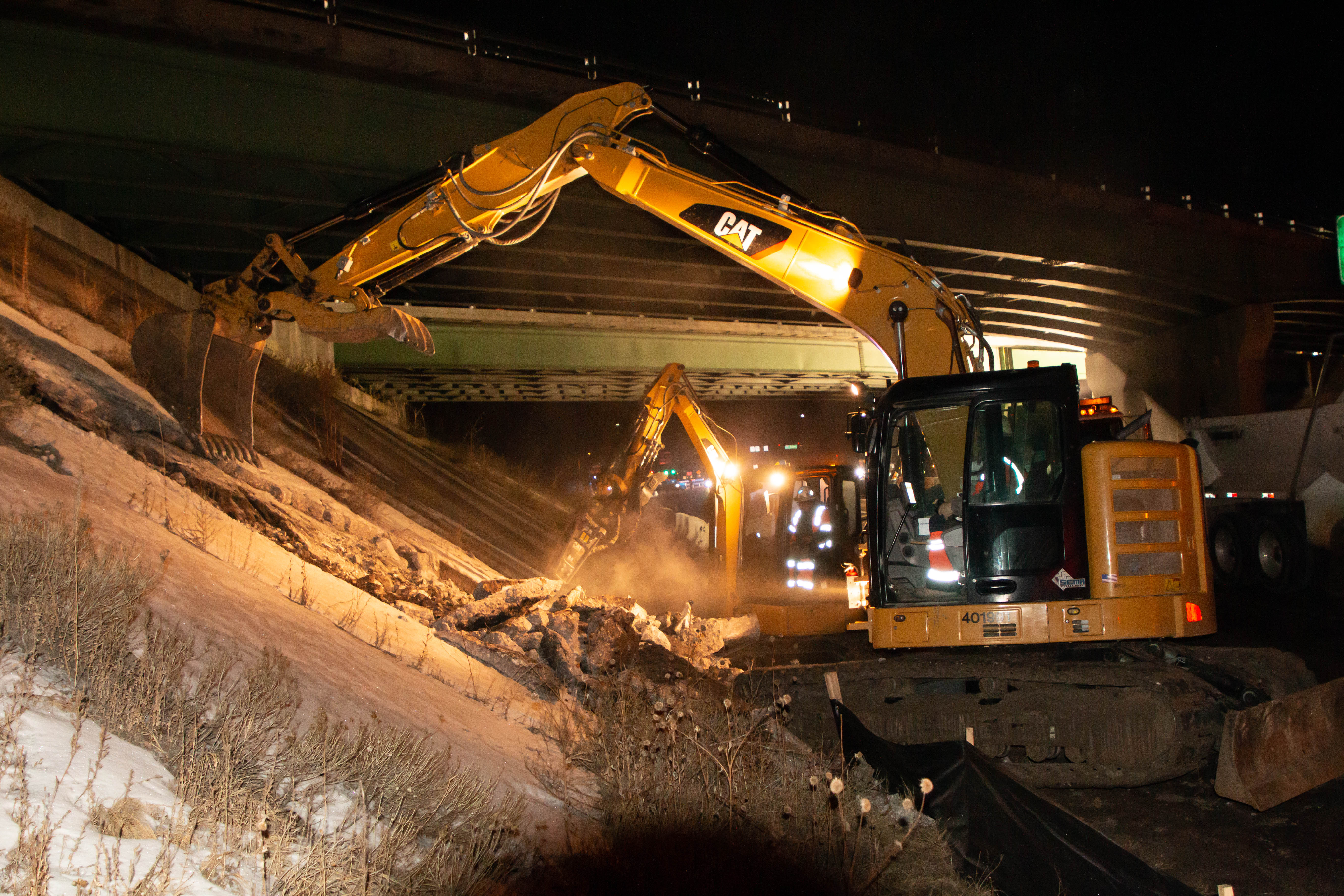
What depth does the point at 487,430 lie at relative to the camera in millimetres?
50500

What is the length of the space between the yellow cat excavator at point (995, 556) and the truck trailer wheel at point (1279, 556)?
10744 mm

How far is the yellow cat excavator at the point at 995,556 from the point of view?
715cm

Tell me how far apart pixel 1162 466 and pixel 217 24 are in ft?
46.6

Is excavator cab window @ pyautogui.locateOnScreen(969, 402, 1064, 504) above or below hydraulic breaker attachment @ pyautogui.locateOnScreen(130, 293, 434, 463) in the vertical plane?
below

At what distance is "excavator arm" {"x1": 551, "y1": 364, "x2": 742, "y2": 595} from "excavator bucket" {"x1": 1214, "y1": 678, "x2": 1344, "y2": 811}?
8.13 m

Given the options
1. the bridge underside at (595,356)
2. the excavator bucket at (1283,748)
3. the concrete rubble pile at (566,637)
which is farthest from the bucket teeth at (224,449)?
the bridge underside at (595,356)

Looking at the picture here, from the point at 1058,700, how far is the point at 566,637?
464 centimetres

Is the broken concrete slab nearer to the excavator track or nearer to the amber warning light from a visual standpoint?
the excavator track

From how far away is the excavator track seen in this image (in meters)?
6.89

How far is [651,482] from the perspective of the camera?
570 inches

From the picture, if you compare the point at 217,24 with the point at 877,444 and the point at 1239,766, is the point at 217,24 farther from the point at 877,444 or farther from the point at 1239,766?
the point at 1239,766

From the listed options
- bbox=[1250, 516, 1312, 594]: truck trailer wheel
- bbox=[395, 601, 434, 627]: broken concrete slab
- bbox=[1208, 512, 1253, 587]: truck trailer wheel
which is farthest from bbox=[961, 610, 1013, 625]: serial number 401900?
bbox=[1250, 516, 1312, 594]: truck trailer wheel

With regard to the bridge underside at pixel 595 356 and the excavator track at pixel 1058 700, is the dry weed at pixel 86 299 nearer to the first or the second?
the bridge underside at pixel 595 356

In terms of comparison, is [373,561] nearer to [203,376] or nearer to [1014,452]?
[203,376]
